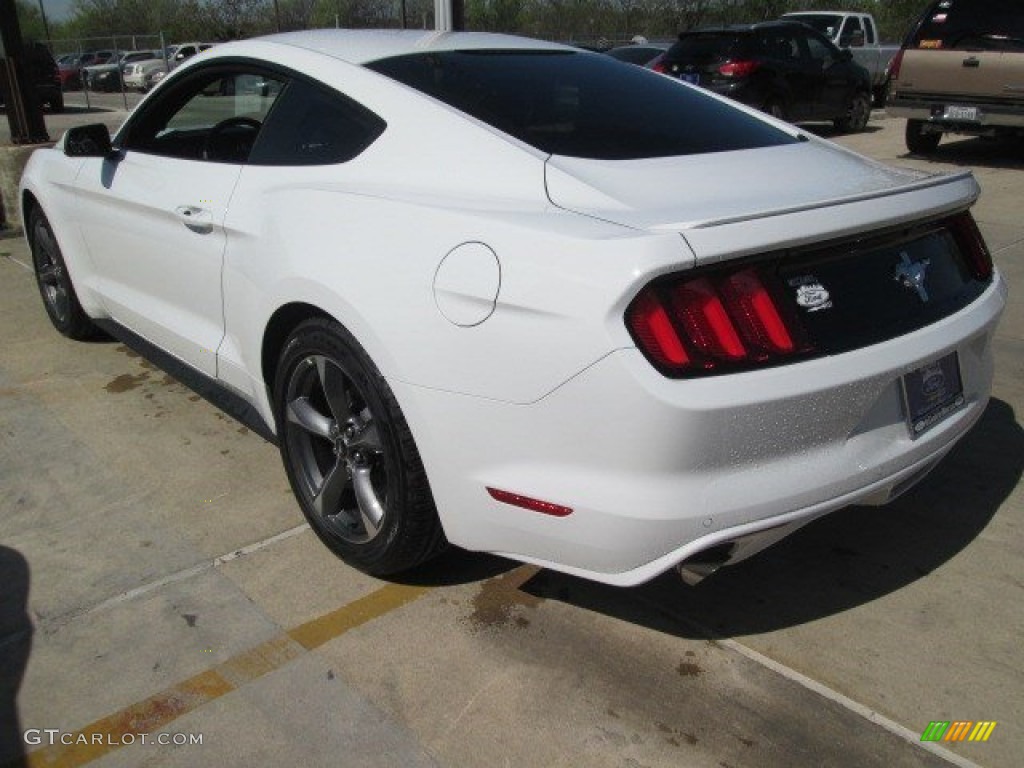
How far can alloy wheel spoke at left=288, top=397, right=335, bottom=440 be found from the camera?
285 cm

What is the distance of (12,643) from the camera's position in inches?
102

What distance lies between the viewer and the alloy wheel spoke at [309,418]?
2.85 m

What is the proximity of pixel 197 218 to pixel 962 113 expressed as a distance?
→ 32.1 ft

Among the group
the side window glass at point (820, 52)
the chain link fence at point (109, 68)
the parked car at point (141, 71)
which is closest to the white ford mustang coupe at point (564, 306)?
the side window glass at point (820, 52)

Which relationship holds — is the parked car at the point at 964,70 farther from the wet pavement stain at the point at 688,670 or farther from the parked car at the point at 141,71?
the parked car at the point at 141,71

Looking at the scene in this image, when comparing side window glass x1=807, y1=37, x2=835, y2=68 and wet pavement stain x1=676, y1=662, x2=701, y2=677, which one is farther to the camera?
side window glass x1=807, y1=37, x2=835, y2=68

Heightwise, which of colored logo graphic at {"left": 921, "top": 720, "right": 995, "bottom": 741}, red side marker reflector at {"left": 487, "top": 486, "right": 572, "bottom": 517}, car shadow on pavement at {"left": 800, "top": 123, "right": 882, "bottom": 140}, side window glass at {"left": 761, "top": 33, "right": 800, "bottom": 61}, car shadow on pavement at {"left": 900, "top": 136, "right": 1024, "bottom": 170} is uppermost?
side window glass at {"left": 761, "top": 33, "right": 800, "bottom": 61}

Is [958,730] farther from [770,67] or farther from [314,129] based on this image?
[770,67]

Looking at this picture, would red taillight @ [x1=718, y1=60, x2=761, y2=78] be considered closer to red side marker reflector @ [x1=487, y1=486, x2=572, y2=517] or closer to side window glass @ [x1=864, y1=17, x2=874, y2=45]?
side window glass @ [x1=864, y1=17, x2=874, y2=45]

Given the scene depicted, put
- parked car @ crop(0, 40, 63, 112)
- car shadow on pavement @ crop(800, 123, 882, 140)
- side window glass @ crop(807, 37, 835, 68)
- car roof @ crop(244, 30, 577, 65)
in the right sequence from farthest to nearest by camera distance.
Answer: parked car @ crop(0, 40, 63, 112) → car shadow on pavement @ crop(800, 123, 882, 140) → side window glass @ crop(807, 37, 835, 68) → car roof @ crop(244, 30, 577, 65)

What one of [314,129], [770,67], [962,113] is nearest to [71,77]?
[770,67]

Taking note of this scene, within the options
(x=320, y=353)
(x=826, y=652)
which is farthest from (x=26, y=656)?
(x=826, y=652)

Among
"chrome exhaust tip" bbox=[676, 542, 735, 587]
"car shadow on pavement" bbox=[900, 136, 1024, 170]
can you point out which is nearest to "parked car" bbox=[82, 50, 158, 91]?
"car shadow on pavement" bbox=[900, 136, 1024, 170]

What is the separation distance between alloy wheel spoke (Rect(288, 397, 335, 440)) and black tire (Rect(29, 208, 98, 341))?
231 centimetres
